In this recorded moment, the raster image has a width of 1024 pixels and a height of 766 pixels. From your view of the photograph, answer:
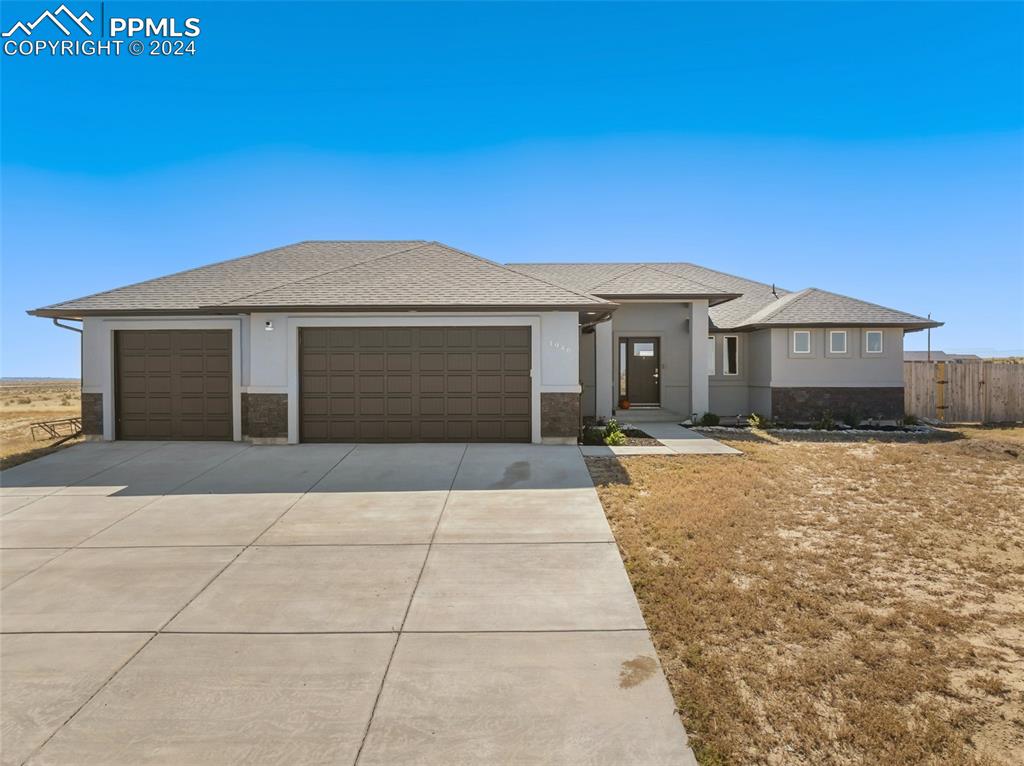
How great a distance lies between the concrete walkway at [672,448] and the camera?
1099 centimetres

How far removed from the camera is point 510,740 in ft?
10.2

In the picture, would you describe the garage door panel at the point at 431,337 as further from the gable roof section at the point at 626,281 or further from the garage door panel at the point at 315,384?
the gable roof section at the point at 626,281

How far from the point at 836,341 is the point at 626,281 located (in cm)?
654

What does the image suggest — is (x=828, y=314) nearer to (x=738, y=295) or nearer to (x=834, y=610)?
(x=738, y=295)

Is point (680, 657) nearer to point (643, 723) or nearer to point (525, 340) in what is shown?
point (643, 723)

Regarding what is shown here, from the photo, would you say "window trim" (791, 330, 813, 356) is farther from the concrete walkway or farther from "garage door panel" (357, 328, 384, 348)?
"garage door panel" (357, 328, 384, 348)

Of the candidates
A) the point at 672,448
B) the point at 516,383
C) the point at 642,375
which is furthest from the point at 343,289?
the point at 642,375

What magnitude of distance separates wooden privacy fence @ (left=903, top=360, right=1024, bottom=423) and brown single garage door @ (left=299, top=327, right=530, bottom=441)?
13617mm

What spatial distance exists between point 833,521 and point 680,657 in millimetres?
4108

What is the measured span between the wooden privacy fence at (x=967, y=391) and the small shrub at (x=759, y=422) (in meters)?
5.16

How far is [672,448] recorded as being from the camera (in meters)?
11.6

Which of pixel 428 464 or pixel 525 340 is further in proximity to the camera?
pixel 525 340

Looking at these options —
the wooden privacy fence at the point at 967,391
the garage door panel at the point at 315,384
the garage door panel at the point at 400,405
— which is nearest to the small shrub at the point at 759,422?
the wooden privacy fence at the point at 967,391

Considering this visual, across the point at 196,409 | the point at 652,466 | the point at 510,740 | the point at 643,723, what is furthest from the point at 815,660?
the point at 196,409
